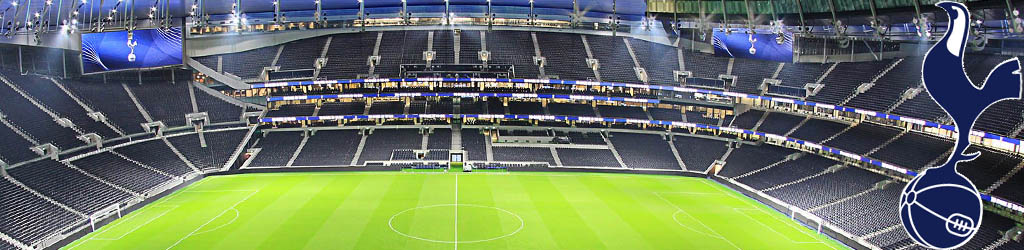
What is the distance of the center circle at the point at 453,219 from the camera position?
95.8ft

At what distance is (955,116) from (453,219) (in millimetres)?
21369

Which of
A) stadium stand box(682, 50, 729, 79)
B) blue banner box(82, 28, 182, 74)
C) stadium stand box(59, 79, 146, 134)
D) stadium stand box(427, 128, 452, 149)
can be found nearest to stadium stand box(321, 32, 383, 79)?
stadium stand box(427, 128, 452, 149)

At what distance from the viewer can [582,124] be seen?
55000 mm

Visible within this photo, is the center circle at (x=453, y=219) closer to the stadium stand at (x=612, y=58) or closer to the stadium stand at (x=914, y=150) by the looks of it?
the stadium stand at (x=914, y=150)

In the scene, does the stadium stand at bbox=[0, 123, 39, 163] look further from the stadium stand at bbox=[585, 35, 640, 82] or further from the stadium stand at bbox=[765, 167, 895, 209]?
the stadium stand at bbox=[765, 167, 895, 209]

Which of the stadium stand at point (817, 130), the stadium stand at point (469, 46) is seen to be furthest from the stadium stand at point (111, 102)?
the stadium stand at point (817, 130)

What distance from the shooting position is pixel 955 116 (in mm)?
17922

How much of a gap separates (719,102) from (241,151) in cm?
3664

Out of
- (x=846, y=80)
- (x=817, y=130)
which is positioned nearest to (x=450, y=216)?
(x=817, y=130)

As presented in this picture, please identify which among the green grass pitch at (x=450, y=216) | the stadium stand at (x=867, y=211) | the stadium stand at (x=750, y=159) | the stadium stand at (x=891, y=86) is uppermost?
the stadium stand at (x=891, y=86)

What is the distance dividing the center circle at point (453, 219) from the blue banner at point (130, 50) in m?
25.7

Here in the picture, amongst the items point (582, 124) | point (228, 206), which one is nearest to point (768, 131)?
point (582, 124)

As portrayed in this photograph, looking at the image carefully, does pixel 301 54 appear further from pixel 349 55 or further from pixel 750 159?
pixel 750 159

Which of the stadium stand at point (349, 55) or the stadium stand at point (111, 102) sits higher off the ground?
the stadium stand at point (349, 55)
